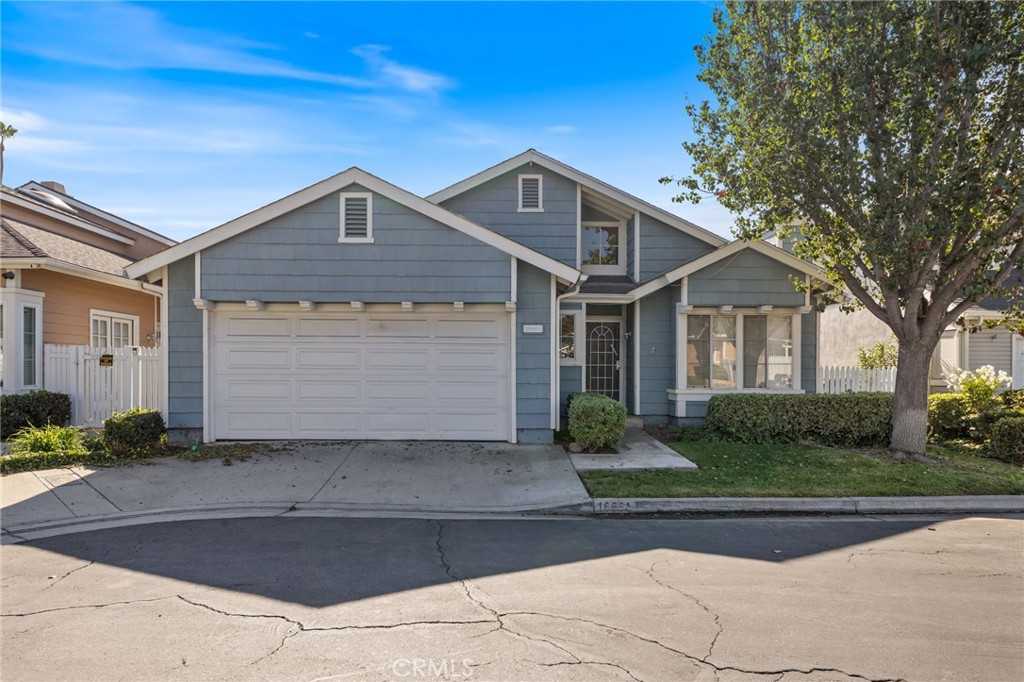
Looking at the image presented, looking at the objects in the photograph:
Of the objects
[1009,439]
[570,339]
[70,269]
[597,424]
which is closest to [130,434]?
[70,269]

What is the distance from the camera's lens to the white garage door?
1023cm

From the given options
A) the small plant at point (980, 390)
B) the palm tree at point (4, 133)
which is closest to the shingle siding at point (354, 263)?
the small plant at point (980, 390)

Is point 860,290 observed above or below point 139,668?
above

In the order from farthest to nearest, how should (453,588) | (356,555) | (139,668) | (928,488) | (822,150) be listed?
(822,150), (928,488), (356,555), (453,588), (139,668)

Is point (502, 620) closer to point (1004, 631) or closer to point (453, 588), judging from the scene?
point (453, 588)

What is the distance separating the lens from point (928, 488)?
7.57 metres

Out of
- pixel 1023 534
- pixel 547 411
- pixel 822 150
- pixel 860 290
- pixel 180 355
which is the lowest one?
pixel 1023 534

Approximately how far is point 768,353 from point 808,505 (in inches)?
228

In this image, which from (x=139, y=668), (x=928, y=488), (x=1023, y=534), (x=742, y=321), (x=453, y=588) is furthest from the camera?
(x=742, y=321)

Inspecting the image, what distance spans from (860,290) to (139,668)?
1105cm

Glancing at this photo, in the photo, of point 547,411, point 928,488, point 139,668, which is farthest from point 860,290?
point 139,668

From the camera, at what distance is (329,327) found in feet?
34.0

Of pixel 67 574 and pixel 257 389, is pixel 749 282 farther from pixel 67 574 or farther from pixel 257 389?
pixel 67 574

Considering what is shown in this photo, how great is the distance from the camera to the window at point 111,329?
13031mm
